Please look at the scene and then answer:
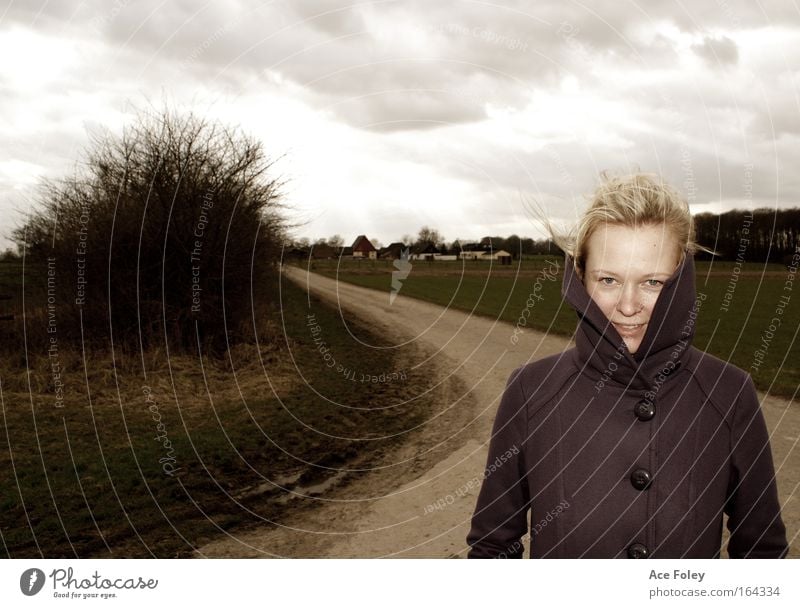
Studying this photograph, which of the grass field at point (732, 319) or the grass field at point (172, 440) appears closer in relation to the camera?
the grass field at point (172, 440)

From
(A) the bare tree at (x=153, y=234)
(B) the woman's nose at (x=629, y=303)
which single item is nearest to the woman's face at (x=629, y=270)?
(B) the woman's nose at (x=629, y=303)

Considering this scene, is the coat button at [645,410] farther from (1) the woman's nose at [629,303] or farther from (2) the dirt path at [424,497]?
(2) the dirt path at [424,497]

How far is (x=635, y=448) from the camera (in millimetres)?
2541

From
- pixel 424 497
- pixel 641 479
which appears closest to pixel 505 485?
pixel 641 479

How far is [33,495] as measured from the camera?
7969 millimetres

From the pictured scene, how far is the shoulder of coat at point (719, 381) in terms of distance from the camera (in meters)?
2.49

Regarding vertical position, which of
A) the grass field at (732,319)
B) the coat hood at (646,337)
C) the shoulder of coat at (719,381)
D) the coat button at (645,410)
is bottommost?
the grass field at (732,319)

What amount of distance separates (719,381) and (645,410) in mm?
321

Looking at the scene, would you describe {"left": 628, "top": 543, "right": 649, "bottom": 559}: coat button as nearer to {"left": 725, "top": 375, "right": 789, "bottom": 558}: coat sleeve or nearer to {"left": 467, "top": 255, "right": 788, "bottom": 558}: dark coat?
{"left": 467, "top": 255, "right": 788, "bottom": 558}: dark coat

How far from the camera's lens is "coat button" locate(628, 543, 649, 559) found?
250 cm

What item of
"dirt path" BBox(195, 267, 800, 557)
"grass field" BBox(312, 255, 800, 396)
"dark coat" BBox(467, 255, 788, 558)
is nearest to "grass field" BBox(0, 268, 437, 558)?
"dirt path" BBox(195, 267, 800, 557)

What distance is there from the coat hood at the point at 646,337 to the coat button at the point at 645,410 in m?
0.07
